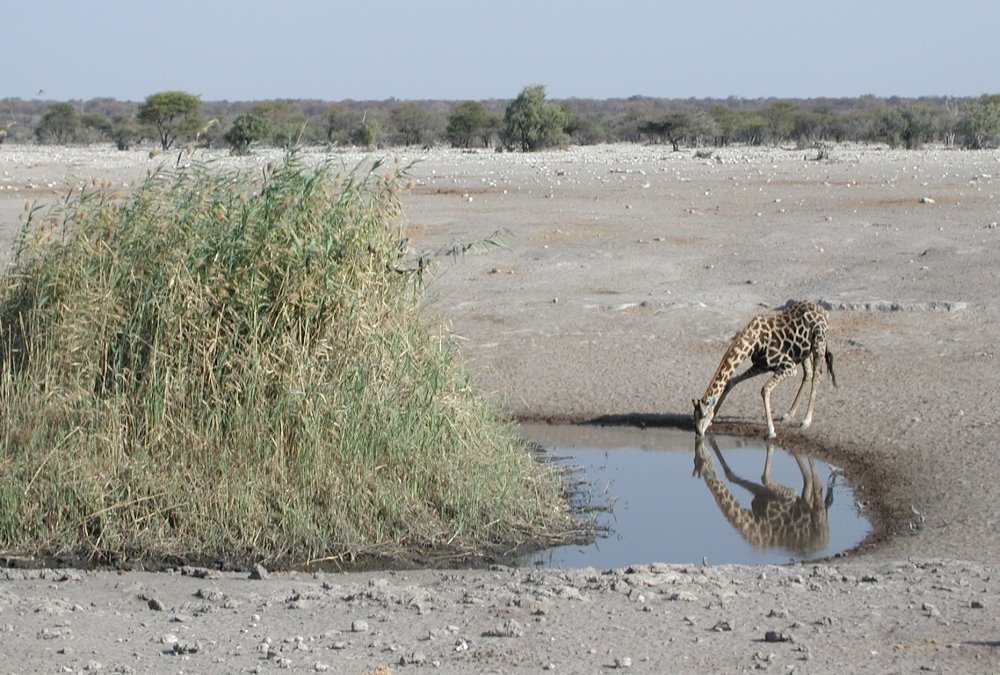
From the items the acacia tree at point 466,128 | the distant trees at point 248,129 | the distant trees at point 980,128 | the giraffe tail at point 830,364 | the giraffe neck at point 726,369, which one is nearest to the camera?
the giraffe neck at point 726,369

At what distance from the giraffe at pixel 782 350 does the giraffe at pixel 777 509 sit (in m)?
0.80

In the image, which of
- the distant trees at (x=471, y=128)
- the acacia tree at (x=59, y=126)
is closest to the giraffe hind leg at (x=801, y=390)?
the distant trees at (x=471, y=128)

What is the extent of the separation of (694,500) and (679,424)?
172cm

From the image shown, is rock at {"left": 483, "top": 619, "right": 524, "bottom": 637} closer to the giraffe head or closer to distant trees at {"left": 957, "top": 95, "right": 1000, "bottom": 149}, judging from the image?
the giraffe head

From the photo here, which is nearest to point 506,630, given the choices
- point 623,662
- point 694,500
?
point 623,662

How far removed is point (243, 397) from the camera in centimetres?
871

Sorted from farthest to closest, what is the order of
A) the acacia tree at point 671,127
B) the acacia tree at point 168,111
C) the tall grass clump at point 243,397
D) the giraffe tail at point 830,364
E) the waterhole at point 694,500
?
the acacia tree at point 168,111 < the acacia tree at point 671,127 < the giraffe tail at point 830,364 < the waterhole at point 694,500 < the tall grass clump at point 243,397

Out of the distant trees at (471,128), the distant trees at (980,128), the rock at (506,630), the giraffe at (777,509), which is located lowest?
the giraffe at (777,509)

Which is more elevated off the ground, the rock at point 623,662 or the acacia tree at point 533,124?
the acacia tree at point 533,124

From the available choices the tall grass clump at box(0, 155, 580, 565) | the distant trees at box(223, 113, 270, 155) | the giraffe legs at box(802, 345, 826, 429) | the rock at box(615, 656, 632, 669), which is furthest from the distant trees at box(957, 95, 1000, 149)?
the rock at box(615, 656, 632, 669)

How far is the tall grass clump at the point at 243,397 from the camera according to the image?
8.33m

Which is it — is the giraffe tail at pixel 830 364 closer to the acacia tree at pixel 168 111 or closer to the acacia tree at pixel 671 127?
the acacia tree at pixel 671 127

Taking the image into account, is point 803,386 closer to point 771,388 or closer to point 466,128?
point 771,388

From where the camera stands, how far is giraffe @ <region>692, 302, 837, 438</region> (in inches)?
464
